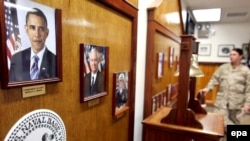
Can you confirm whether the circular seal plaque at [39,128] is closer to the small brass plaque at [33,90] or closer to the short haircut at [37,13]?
the small brass plaque at [33,90]

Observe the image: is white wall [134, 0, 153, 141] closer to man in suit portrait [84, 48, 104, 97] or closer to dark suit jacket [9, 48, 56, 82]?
man in suit portrait [84, 48, 104, 97]

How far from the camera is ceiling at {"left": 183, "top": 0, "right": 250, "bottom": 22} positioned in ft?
12.7

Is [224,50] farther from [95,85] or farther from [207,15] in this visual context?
[95,85]

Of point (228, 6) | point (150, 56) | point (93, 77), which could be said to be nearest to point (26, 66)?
point (93, 77)

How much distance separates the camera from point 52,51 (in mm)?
816

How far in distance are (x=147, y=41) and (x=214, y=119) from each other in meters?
0.93

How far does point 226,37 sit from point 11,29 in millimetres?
6291

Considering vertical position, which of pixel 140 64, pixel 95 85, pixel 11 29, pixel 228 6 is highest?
pixel 228 6

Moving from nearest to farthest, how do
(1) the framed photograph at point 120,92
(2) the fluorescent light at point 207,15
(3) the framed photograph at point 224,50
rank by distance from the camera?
(1) the framed photograph at point 120,92 < (2) the fluorescent light at point 207,15 < (3) the framed photograph at point 224,50

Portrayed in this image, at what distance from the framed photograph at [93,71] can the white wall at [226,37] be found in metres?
5.57

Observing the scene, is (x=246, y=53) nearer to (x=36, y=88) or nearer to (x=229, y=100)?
(x=229, y=100)

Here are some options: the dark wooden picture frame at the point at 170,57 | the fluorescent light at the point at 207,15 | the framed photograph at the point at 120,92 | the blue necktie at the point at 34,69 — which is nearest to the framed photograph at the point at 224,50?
the fluorescent light at the point at 207,15

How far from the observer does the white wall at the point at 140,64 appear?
1.75 meters

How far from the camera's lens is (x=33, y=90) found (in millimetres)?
750
